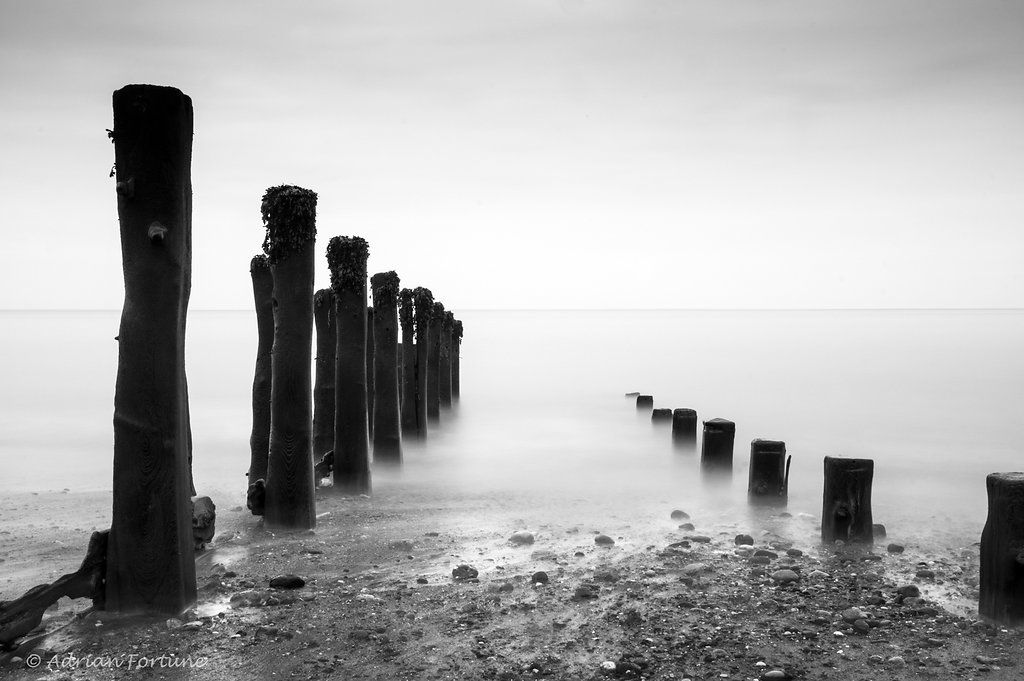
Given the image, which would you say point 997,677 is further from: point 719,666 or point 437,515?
point 437,515

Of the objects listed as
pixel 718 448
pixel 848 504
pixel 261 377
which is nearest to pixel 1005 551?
pixel 848 504

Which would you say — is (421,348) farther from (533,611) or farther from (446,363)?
(533,611)

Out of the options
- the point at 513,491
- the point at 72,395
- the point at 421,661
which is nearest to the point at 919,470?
the point at 513,491

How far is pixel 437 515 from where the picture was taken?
997cm

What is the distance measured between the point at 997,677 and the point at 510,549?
4.20 m

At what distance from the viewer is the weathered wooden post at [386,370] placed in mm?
12562

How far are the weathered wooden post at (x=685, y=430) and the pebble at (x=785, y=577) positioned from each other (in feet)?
27.2

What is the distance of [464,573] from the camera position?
23.1ft

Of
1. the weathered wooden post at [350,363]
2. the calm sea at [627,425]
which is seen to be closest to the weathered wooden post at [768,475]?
the calm sea at [627,425]

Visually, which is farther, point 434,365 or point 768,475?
point 434,365

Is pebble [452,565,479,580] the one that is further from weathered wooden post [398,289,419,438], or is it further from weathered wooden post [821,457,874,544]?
weathered wooden post [398,289,419,438]

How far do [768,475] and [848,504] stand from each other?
246cm

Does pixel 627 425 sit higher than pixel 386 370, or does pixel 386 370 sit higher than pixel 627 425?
pixel 386 370

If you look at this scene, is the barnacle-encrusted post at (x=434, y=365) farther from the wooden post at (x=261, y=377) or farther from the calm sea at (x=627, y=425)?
the wooden post at (x=261, y=377)
